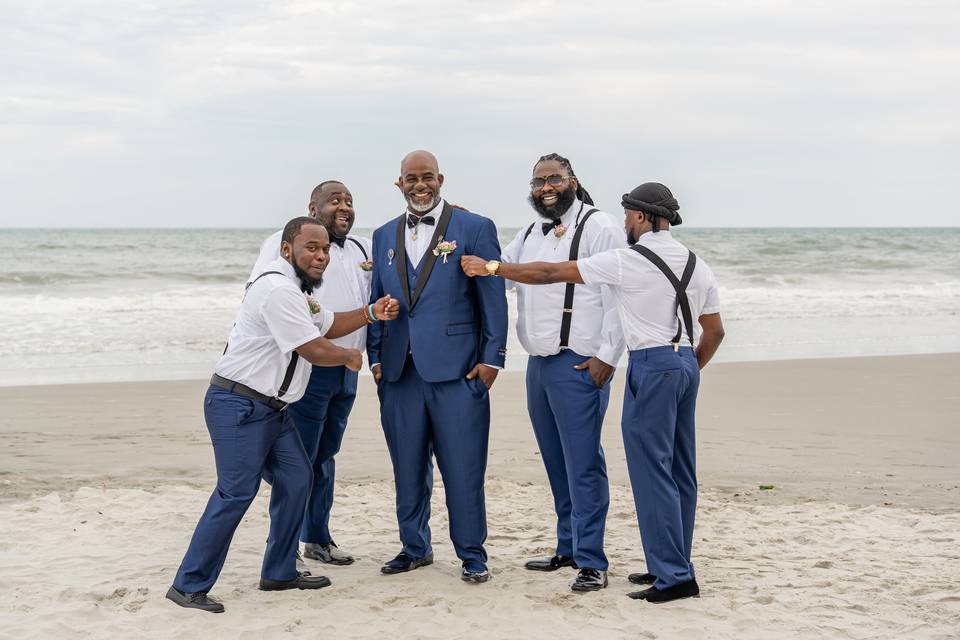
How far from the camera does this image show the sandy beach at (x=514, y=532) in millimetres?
4496

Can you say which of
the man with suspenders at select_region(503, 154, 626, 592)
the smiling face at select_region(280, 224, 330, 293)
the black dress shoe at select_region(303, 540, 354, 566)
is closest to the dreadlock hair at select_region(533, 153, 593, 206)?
the man with suspenders at select_region(503, 154, 626, 592)

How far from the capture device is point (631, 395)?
4.61 metres

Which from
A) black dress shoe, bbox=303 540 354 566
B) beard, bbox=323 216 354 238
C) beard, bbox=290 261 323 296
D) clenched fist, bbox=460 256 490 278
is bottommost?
black dress shoe, bbox=303 540 354 566

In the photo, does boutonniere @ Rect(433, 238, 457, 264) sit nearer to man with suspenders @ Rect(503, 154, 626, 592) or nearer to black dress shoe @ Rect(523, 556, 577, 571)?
man with suspenders @ Rect(503, 154, 626, 592)

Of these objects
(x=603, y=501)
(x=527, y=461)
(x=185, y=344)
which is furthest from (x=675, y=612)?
(x=185, y=344)

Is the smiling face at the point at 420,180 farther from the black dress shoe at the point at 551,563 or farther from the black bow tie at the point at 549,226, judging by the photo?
the black dress shoe at the point at 551,563

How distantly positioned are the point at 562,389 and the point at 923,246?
4605 cm

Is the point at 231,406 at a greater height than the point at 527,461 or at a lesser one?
greater

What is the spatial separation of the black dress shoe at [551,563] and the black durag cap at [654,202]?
1862mm

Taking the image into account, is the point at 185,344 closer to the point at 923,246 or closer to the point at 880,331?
the point at 880,331

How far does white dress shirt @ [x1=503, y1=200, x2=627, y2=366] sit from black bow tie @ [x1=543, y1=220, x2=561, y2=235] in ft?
0.05

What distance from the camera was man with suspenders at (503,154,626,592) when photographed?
4.92 metres

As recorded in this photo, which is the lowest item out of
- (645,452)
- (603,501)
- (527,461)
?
(527,461)

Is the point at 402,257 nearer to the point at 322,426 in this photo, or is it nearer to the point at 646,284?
the point at 322,426
